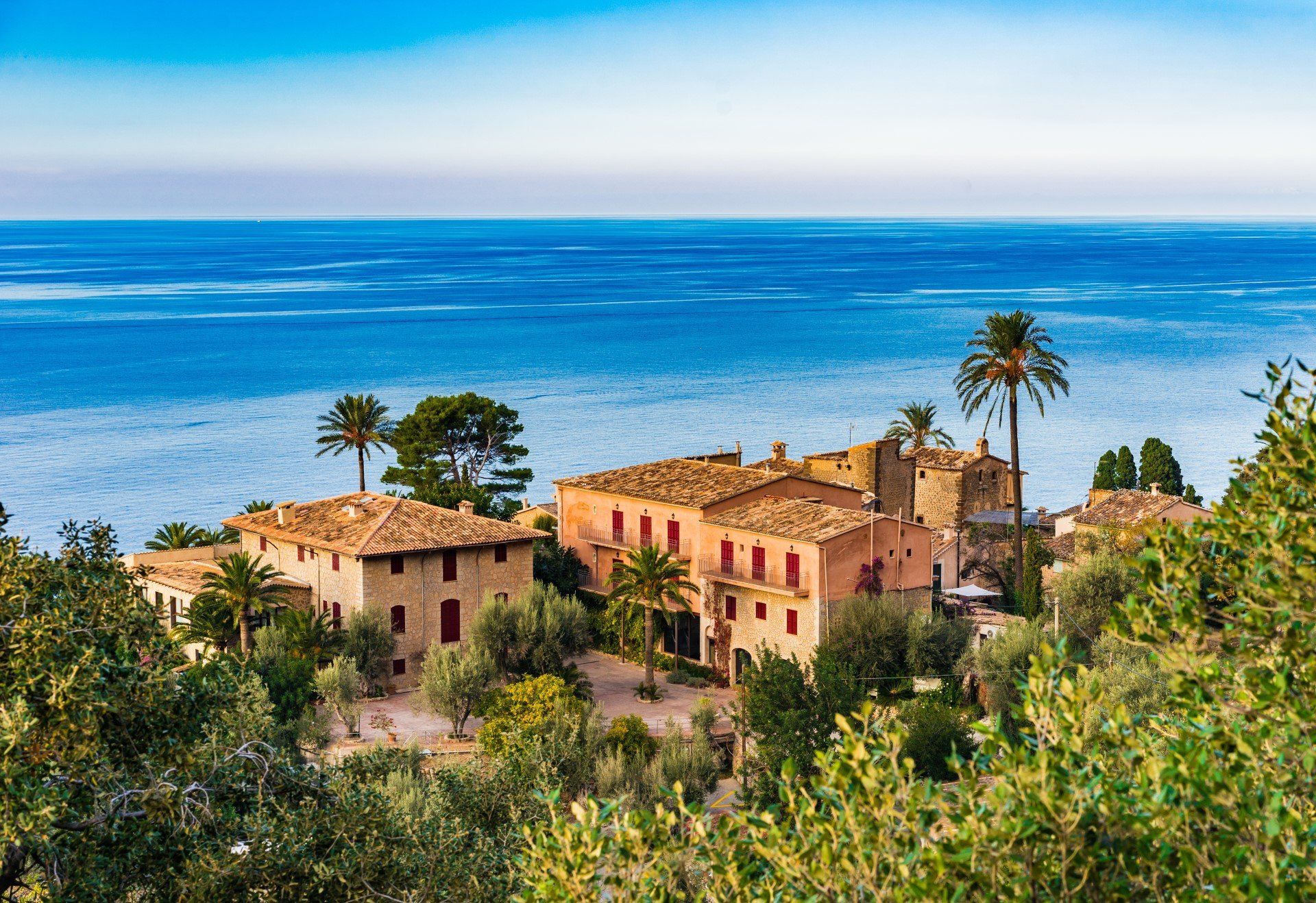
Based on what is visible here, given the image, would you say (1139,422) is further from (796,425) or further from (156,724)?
(156,724)

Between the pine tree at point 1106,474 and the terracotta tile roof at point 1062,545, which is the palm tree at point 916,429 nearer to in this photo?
the pine tree at point 1106,474

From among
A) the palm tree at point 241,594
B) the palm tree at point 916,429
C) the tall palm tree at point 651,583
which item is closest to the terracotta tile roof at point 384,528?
the palm tree at point 241,594

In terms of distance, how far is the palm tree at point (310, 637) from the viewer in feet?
→ 117

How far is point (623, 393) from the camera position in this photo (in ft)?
368

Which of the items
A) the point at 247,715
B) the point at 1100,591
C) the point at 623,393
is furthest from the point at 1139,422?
the point at 247,715

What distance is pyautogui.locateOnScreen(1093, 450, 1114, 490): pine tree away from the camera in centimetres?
6197

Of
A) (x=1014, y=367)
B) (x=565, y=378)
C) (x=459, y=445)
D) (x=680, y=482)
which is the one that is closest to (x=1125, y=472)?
(x=1014, y=367)

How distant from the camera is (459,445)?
58.6 m

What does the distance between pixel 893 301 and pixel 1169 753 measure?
189 m

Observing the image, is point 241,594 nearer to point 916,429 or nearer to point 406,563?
point 406,563

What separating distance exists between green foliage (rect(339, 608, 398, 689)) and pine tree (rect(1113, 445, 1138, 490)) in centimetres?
3764

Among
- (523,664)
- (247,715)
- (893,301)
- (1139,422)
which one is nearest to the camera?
(247,715)

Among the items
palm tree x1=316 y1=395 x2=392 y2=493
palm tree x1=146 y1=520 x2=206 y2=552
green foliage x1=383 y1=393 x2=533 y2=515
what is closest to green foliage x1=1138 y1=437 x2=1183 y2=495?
green foliage x1=383 y1=393 x2=533 y2=515

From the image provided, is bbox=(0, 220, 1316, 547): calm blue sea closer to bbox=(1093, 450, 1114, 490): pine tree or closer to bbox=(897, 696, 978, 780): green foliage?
bbox=(1093, 450, 1114, 490): pine tree
